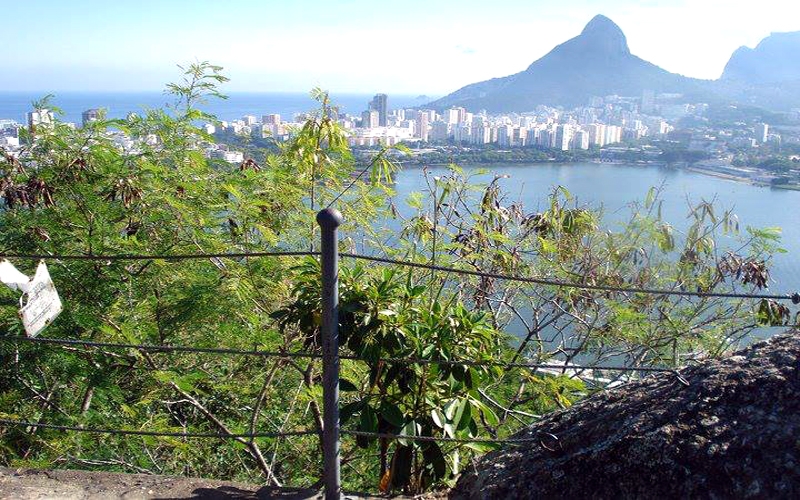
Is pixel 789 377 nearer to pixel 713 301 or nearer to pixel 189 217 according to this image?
pixel 189 217

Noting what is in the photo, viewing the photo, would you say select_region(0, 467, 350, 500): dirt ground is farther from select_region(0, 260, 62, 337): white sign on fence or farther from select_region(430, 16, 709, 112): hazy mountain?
select_region(430, 16, 709, 112): hazy mountain

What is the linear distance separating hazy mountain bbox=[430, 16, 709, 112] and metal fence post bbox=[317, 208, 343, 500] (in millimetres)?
38702

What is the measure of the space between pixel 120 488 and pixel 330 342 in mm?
1098

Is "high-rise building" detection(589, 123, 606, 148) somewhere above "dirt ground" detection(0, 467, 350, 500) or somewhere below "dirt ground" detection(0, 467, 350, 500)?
above

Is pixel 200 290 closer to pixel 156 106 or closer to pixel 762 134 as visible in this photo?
pixel 156 106

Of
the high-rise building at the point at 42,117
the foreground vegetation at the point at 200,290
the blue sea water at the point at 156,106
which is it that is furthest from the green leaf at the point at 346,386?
the high-rise building at the point at 42,117

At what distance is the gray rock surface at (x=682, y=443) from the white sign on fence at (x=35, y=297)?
155 cm

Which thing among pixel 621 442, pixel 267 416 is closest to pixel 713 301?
pixel 267 416

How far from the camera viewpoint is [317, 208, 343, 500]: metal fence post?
2.08m

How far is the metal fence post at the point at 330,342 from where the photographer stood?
6.84 ft

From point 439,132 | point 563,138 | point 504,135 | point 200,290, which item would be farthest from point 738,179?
point 200,290

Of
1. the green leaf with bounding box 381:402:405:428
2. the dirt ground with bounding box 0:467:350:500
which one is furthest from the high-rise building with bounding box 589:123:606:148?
the dirt ground with bounding box 0:467:350:500

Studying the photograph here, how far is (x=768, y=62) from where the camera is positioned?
2064 inches

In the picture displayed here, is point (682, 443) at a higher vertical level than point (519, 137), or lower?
lower
